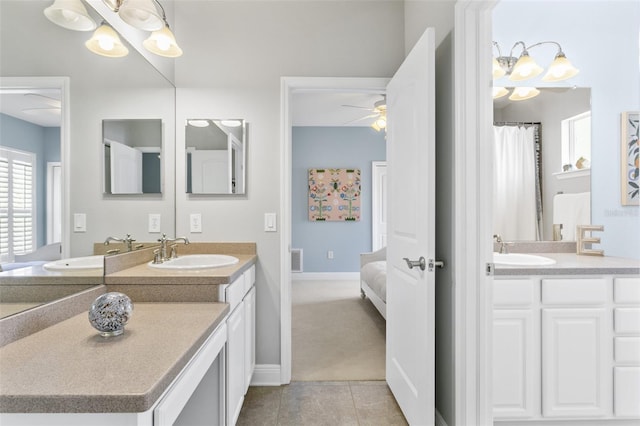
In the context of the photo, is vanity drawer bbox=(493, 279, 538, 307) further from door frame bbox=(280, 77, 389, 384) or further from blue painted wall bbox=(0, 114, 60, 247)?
blue painted wall bbox=(0, 114, 60, 247)

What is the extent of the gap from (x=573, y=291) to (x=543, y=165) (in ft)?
3.70

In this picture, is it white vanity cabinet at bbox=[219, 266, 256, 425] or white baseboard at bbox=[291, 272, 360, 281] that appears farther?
white baseboard at bbox=[291, 272, 360, 281]

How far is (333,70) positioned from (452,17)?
0.92m

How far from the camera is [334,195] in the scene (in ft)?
19.2

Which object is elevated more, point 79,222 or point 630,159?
point 630,159

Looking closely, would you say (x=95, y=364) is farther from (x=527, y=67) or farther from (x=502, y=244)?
(x=527, y=67)

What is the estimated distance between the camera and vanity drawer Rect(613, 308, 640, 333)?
68.6 inches

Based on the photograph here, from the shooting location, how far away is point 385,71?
7.91 ft

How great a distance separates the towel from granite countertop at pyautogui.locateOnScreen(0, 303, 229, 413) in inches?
94.0

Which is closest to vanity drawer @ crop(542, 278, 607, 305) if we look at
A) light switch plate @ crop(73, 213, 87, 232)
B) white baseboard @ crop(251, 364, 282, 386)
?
white baseboard @ crop(251, 364, 282, 386)

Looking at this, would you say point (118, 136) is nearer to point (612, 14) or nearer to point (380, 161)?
point (612, 14)

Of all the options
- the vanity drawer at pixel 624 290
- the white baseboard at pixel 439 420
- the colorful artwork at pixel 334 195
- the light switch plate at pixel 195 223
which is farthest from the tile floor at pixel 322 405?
the colorful artwork at pixel 334 195

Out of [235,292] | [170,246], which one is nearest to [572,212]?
[235,292]

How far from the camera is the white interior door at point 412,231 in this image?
1.59 m
